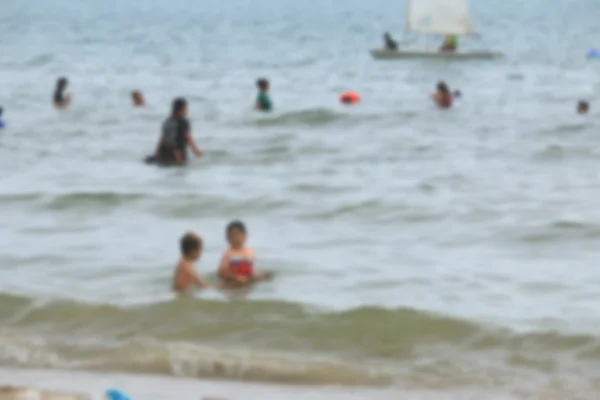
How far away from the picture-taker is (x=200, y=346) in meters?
11.3

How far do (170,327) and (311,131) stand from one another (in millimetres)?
18872

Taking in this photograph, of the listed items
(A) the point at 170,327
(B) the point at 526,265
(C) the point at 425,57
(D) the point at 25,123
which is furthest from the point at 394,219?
(C) the point at 425,57

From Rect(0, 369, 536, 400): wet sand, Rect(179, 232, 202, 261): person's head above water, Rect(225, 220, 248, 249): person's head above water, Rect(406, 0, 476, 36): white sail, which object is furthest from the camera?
Rect(406, 0, 476, 36): white sail

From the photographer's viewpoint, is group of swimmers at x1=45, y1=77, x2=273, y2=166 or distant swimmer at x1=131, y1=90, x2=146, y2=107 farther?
distant swimmer at x1=131, y1=90, x2=146, y2=107

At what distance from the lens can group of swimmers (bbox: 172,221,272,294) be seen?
12.7 m

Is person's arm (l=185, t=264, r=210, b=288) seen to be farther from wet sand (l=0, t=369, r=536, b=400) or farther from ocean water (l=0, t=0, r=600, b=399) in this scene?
wet sand (l=0, t=369, r=536, b=400)

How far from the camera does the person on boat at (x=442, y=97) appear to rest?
33625 millimetres

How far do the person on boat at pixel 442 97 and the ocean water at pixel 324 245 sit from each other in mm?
612

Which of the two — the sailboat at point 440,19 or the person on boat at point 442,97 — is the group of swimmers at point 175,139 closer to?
the person on boat at point 442,97

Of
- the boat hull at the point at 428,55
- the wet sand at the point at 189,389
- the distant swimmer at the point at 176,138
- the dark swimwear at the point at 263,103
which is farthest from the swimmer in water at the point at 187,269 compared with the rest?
the boat hull at the point at 428,55

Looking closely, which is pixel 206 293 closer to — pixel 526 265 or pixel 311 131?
pixel 526 265

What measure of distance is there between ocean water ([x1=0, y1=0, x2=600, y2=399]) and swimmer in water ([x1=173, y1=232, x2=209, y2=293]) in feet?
0.81

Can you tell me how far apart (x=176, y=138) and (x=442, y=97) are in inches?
546

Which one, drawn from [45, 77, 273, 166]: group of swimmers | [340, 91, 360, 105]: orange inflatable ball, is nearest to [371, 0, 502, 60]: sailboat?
[340, 91, 360, 105]: orange inflatable ball
